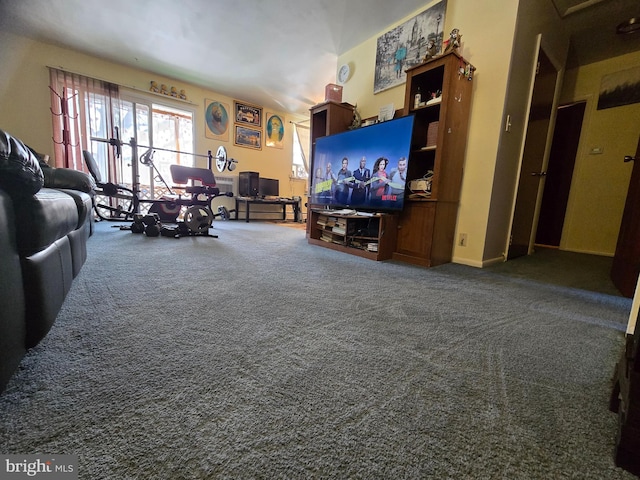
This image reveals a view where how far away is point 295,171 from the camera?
646 cm

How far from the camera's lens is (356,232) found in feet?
8.14

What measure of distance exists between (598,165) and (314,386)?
14.6 feet

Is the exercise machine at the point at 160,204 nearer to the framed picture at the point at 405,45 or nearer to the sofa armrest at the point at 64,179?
the sofa armrest at the point at 64,179

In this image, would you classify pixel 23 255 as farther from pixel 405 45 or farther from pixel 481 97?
pixel 405 45

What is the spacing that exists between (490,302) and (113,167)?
17.5 feet

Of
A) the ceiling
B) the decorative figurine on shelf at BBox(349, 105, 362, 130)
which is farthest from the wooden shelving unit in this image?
the ceiling

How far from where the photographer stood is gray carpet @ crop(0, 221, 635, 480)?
461 mm

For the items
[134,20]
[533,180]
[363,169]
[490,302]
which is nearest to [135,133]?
[134,20]

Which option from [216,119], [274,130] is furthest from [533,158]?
[216,119]

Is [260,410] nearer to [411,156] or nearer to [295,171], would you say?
[411,156]

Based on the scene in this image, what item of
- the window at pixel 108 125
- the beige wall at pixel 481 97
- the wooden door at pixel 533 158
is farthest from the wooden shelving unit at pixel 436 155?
the window at pixel 108 125

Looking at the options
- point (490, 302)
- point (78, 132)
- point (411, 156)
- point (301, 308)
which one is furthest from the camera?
point (78, 132)

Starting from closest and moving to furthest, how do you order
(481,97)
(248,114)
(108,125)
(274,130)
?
(481,97)
(108,125)
(248,114)
(274,130)

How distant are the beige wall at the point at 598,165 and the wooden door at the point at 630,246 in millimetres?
1741
